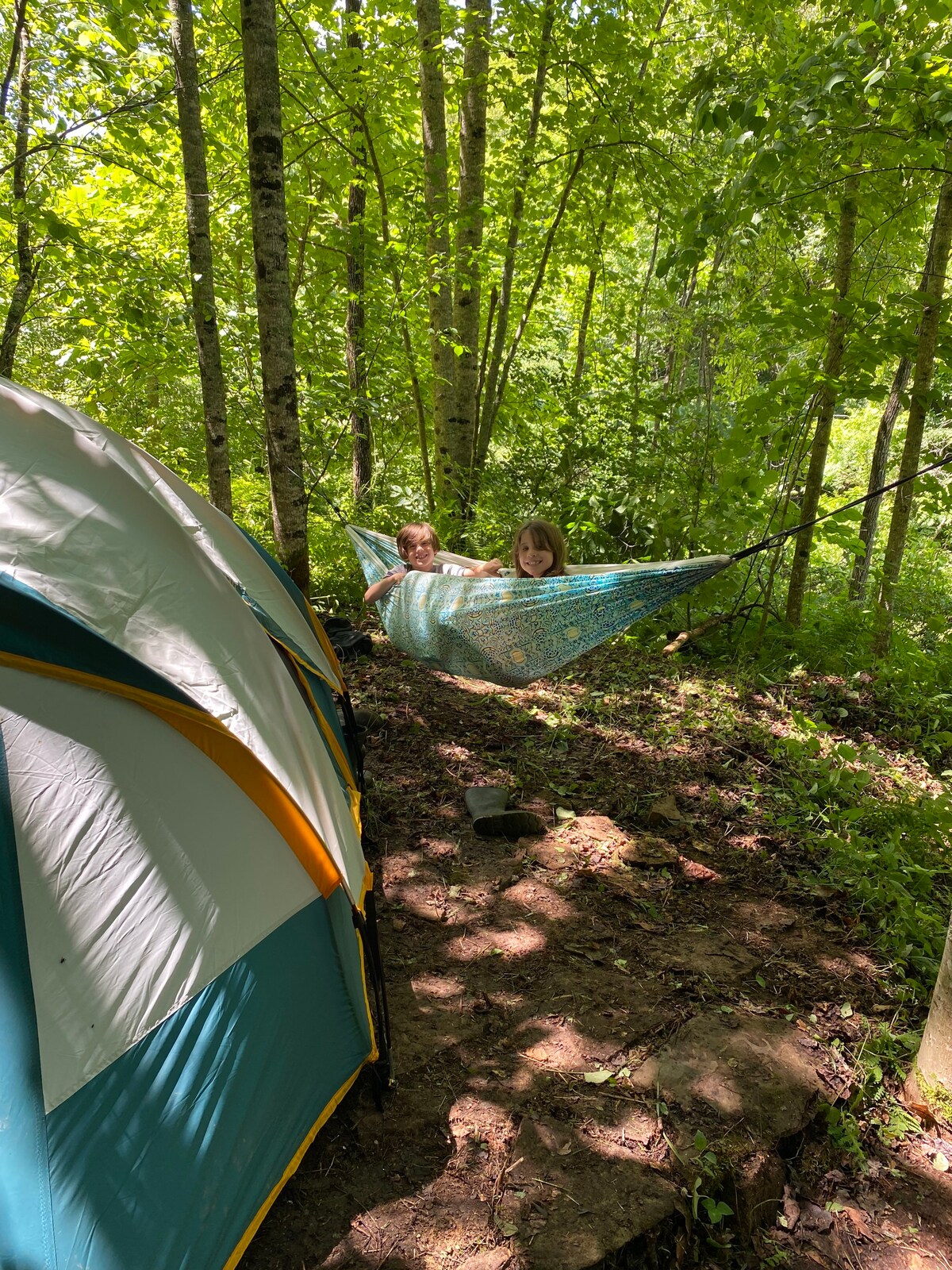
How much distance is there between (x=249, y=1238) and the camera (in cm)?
119

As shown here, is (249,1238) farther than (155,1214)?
Yes

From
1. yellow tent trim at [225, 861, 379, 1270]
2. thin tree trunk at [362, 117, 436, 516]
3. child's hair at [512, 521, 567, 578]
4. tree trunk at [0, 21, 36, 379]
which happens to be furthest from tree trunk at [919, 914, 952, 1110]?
tree trunk at [0, 21, 36, 379]

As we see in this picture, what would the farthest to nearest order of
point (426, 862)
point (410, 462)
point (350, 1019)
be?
point (410, 462) < point (426, 862) < point (350, 1019)

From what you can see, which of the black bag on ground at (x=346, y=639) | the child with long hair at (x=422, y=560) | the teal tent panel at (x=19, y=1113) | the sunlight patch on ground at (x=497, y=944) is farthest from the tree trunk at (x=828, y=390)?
the teal tent panel at (x=19, y=1113)

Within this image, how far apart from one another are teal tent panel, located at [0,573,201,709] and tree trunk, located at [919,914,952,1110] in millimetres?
1611

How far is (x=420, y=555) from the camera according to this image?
140 inches

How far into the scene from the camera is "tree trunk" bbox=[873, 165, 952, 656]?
3.37m

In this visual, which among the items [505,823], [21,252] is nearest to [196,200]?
[21,252]

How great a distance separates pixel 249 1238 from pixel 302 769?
78cm

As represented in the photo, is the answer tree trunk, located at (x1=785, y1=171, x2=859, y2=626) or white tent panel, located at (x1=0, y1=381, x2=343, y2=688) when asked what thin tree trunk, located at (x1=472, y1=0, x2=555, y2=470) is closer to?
tree trunk, located at (x1=785, y1=171, x2=859, y2=626)

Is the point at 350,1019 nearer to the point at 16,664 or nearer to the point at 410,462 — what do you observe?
the point at 16,664

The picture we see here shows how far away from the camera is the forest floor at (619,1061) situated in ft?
4.19

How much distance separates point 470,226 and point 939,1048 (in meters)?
4.26

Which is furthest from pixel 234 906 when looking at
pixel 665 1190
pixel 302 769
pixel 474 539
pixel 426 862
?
pixel 474 539
